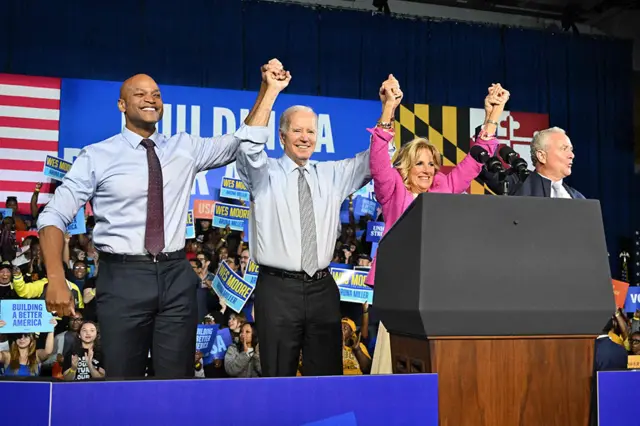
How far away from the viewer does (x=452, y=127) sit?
7422 mm

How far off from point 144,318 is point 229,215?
398 cm

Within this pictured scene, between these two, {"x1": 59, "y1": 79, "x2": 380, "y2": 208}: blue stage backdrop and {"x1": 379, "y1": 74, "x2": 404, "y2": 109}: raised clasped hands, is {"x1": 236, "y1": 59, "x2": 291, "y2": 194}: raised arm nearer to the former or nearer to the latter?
{"x1": 379, "y1": 74, "x2": 404, "y2": 109}: raised clasped hands

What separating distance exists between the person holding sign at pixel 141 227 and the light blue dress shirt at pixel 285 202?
0.11 meters

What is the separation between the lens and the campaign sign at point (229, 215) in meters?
5.63

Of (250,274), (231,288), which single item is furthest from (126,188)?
(250,274)

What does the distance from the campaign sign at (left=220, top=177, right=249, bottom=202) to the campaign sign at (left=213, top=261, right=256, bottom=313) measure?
102 centimetres

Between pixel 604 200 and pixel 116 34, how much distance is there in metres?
5.73

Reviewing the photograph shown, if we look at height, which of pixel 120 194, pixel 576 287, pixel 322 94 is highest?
pixel 322 94

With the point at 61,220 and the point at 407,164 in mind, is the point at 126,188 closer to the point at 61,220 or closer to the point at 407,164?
the point at 61,220

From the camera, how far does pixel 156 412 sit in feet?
2.94

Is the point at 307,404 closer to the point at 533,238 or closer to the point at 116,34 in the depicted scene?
the point at 533,238

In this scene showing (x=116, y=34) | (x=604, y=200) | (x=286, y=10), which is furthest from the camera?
(x=604, y=200)

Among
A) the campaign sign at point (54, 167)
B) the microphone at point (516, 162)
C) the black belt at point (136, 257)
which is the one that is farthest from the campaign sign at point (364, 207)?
the microphone at point (516, 162)

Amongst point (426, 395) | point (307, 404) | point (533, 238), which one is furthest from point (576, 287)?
point (307, 404)
